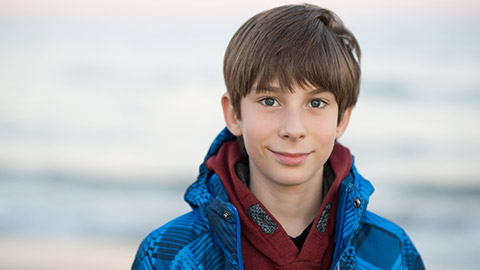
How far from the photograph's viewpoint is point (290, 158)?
2727 millimetres

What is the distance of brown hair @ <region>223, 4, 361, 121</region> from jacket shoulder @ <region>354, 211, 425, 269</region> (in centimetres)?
53

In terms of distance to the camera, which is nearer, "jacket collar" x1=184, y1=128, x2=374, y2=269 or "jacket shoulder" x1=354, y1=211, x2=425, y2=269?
"jacket collar" x1=184, y1=128, x2=374, y2=269

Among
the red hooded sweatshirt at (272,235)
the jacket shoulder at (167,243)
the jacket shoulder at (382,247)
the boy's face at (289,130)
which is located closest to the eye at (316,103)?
the boy's face at (289,130)

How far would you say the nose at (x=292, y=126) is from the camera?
264 centimetres

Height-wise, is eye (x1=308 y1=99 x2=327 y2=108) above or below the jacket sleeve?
above

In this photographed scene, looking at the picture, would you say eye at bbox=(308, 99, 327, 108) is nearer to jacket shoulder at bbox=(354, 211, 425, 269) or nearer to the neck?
the neck

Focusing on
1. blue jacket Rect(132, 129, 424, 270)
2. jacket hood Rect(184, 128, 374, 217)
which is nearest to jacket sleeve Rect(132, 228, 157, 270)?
blue jacket Rect(132, 129, 424, 270)

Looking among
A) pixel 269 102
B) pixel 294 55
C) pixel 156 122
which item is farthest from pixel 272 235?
pixel 156 122

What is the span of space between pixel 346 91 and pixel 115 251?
454 cm

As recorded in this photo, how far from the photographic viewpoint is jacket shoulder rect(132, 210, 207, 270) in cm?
262

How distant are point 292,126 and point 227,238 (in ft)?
1.76

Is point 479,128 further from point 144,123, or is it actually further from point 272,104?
point 272,104

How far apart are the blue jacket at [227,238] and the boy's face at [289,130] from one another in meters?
0.21

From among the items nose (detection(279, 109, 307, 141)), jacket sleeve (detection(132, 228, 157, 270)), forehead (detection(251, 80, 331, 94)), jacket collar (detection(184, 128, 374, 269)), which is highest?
forehead (detection(251, 80, 331, 94))
